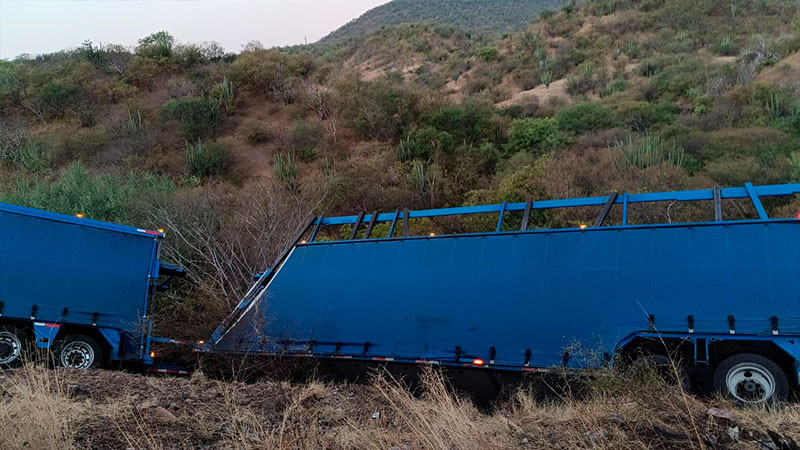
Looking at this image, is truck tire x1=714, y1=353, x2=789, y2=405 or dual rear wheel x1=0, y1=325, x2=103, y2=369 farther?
dual rear wheel x1=0, y1=325, x2=103, y2=369

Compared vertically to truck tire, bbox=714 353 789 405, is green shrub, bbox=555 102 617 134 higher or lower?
higher

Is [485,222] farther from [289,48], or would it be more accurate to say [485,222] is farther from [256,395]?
[289,48]

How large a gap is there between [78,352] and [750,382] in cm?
1166

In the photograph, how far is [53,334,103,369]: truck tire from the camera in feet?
41.1

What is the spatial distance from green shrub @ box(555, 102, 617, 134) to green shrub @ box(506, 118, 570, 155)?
602mm

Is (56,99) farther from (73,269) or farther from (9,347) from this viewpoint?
(9,347)

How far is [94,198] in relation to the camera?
2433cm

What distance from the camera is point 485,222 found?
21.2 meters

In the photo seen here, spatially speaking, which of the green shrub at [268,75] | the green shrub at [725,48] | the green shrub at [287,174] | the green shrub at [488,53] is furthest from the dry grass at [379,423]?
the green shrub at [488,53]

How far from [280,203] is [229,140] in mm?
17223

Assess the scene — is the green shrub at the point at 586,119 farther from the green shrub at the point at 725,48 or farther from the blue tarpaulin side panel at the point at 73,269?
the blue tarpaulin side panel at the point at 73,269

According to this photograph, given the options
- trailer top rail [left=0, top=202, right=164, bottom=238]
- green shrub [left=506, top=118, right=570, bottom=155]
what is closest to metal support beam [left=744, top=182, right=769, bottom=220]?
trailer top rail [left=0, top=202, right=164, bottom=238]

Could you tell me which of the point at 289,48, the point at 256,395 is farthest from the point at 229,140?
the point at 289,48

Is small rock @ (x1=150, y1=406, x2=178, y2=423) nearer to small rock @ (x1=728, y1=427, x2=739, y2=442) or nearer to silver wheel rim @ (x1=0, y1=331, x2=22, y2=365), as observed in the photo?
small rock @ (x1=728, y1=427, x2=739, y2=442)
